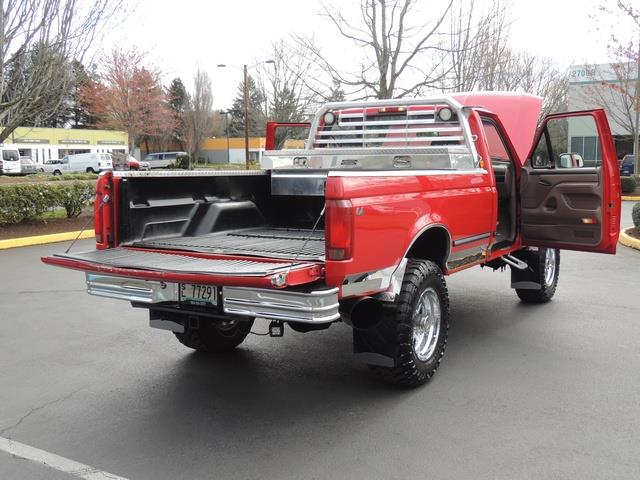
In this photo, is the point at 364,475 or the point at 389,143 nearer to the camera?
the point at 364,475

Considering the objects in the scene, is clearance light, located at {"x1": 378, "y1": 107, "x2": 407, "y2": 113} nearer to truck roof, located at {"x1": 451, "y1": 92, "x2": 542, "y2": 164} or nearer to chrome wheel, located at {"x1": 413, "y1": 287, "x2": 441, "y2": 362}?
chrome wheel, located at {"x1": 413, "y1": 287, "x2": 441, "y2": 362}

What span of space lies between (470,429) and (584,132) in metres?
40.0

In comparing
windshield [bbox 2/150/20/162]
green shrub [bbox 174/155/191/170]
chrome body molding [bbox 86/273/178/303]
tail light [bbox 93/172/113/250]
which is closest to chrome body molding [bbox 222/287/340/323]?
chrome body molding [bbox 86/273/178/303]

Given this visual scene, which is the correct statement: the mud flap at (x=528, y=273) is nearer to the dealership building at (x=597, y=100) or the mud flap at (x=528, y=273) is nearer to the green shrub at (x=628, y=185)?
the dealership building at (x=597, y=100)

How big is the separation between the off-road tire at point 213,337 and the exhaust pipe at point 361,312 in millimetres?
1420

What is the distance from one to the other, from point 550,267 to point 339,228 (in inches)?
173

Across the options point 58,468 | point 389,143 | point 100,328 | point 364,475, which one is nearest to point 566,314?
point 389,143

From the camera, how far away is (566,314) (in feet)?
22.5

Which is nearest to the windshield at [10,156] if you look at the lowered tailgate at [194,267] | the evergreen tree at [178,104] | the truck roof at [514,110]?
the evergreen tree at [178,104]

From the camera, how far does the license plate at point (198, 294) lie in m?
3.90

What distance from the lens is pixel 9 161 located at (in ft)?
141

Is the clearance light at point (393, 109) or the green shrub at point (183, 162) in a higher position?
the clearance light at point (393, 109)

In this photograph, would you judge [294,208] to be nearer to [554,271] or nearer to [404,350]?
[404,350]

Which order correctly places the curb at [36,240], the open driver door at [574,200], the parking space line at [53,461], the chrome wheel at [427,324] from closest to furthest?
the parking space line at [53,461]
the chrome wheel at [427,324]
the open driver door at [574,200]
the curb at [36,240]
